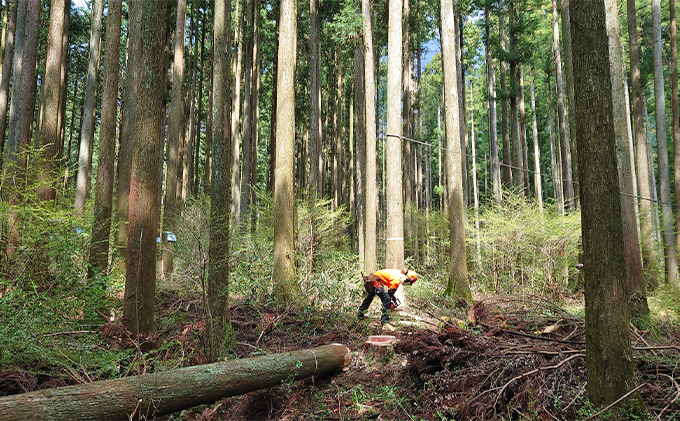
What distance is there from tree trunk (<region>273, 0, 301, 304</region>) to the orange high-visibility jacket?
1934 mm

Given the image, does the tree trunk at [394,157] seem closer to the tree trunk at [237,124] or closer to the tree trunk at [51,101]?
the tree trunk at [51,101]

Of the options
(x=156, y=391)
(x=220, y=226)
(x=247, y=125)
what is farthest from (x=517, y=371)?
(x=247, y=125)

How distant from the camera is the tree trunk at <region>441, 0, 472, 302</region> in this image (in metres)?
9.59

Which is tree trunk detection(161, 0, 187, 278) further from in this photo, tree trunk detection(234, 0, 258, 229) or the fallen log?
the fallen log

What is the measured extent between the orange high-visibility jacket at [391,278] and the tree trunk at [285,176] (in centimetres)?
193

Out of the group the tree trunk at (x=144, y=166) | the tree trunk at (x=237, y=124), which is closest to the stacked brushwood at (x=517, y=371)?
the tree trunk at (x=144, y=166)

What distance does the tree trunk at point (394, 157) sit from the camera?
8.68 meters

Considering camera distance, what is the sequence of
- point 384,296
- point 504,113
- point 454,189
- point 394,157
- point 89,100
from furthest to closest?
point 504,113
point 89,100
point 454,189
point 394,157
point 384,296

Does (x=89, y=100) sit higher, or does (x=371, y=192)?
(x=89, y=100)

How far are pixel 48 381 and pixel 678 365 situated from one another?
630cm

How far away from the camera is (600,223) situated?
3377 mm

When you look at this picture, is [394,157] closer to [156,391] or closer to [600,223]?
[600,223]

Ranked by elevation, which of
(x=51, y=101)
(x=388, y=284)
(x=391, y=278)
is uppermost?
(x=51, y=101)

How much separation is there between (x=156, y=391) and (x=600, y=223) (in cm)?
405
